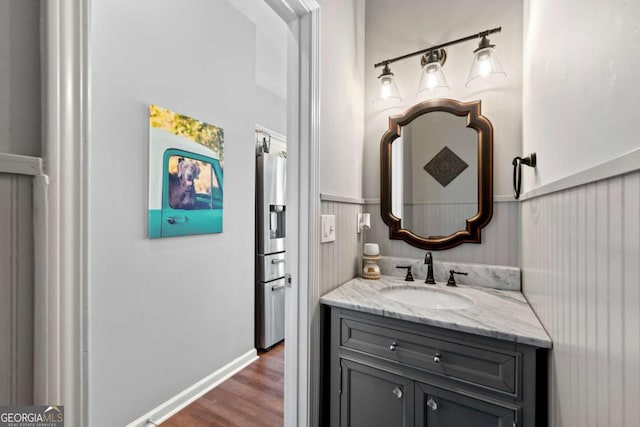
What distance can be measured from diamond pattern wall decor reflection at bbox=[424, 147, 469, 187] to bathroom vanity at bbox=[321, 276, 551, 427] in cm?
63

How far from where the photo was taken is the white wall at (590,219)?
0.42m

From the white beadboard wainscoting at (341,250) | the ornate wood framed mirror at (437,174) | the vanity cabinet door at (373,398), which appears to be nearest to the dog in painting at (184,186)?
the white beadboard wainscoting at (341,250)

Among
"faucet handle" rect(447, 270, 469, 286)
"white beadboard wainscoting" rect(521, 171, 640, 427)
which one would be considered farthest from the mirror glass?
"white beadboard wainscoting" rect(521, 171, 640, 427)

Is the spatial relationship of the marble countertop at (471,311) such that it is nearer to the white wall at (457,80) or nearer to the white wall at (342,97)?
the white wall at (457,80)

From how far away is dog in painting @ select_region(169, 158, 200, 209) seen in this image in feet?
5.62

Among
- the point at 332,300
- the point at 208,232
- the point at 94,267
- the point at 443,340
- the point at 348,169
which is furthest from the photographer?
the point at 208,232

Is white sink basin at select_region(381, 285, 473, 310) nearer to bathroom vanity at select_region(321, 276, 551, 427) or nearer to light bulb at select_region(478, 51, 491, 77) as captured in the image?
bathroom vanity at select_region(321, 276, 551, 427)

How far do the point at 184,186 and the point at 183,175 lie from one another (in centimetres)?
7

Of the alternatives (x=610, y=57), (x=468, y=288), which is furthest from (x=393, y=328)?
(x=610, y=57)

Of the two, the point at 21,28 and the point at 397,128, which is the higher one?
the point at 397,128

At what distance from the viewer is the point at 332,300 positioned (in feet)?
4.06

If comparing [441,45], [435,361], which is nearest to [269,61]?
[441,45]

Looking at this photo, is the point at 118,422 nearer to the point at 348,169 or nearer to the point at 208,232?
the point at 208,232

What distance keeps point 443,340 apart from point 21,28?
134cm
